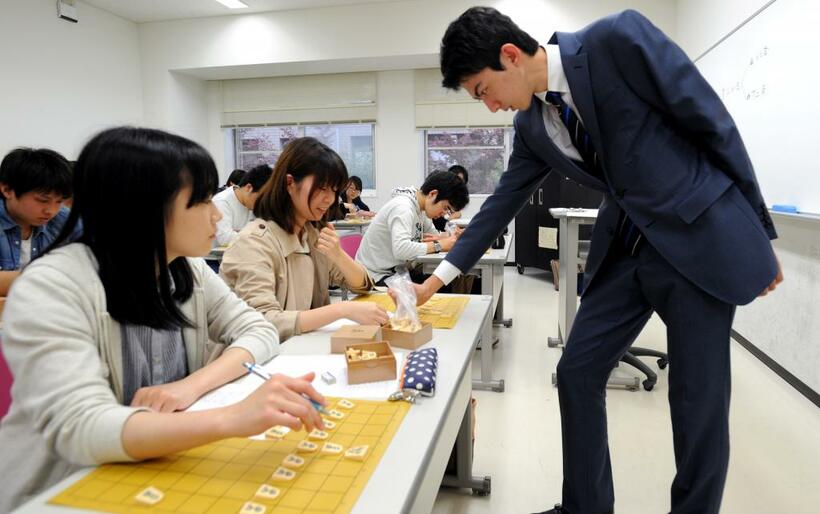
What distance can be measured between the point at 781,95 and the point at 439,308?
8.08 feet

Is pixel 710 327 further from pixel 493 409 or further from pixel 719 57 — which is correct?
pixel 719 57

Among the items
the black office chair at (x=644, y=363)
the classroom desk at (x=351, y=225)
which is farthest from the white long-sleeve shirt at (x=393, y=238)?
the classroom desk at (x=351, y=225)

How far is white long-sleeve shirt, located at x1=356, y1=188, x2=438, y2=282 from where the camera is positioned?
9.76 feet

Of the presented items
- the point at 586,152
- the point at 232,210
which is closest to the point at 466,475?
the point at 586,152

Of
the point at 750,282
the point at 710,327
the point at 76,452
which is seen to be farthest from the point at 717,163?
the point at 76,452

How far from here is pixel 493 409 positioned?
8.38 feet

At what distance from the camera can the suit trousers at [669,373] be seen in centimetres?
124

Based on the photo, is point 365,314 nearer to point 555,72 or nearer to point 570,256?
point 555,72

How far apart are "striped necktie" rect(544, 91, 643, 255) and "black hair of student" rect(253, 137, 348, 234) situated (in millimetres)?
686

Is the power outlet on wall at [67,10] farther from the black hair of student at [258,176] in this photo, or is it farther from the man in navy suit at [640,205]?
the man in navy suit at [640,205]

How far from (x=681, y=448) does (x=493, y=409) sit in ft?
4.25

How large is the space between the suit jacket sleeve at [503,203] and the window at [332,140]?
17.8 feet

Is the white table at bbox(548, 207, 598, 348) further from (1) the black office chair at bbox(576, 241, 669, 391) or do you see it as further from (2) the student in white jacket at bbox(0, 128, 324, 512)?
(2) the student in white jacket at bbox(0, 128, 324, 512)

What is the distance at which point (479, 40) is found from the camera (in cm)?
126
